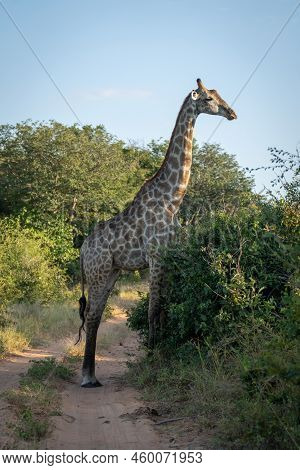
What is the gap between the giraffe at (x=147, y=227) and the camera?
912 cm

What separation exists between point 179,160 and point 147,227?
1.19 meters

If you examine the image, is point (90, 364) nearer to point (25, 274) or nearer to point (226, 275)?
point (226, 275)

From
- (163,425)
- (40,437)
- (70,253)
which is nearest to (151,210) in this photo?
(163,425)

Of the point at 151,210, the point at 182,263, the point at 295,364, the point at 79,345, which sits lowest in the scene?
the point at 79,345

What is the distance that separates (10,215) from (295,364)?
20.8 metres

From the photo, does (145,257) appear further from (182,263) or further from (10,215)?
(10,215)

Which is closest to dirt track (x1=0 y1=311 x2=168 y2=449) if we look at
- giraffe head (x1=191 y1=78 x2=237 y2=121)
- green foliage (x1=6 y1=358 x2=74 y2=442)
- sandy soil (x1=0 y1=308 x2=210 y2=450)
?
sandy soil (x1=0 y1=308 x2=210 y2=450)

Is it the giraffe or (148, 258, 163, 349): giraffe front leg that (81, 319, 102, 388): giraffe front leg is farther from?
(148, 258, 163, 349): giraffe front leg

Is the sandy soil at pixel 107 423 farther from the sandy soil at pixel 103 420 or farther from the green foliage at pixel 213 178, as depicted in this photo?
the green foliage at pixel 213 178

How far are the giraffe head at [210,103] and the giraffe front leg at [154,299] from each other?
2365mm

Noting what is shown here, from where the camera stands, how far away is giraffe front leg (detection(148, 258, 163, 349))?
879 cm

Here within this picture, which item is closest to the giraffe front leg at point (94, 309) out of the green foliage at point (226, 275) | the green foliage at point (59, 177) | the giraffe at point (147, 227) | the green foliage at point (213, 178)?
the giraffe at point (147, 227)

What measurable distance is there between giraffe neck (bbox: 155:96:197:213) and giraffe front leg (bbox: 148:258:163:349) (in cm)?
107

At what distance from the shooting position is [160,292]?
8.94 metres
